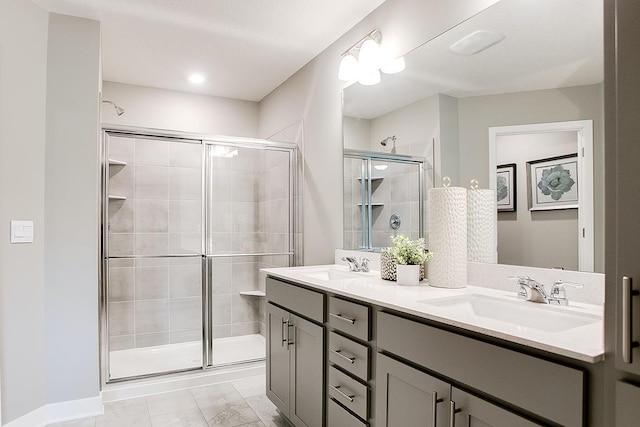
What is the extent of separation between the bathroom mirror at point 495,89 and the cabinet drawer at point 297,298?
840mm

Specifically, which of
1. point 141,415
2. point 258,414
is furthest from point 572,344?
point 141,415

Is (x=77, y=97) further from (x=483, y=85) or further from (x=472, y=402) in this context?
(x=472, y=402)

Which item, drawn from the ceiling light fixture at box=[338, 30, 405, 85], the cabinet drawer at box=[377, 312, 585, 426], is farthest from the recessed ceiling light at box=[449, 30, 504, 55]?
the cabinet drawer at box=[377, 312, 585, 426]

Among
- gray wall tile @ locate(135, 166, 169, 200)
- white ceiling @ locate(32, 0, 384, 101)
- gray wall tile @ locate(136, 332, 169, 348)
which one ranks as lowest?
gray wall tile @ locate(136, 332, 169, 348)

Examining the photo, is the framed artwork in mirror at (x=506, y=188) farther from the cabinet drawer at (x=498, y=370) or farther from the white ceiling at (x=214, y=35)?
the white ceiling at (x=214, y=35)

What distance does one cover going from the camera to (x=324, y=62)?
118 inches

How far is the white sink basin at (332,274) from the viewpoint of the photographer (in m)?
2.35

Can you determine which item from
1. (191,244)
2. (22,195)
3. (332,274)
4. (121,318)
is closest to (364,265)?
(332,274)

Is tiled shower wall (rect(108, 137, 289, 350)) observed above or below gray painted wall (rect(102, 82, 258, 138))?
below

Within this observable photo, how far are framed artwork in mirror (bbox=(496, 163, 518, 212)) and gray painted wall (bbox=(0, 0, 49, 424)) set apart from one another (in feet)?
8.33

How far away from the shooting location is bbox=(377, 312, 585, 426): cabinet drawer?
904mm

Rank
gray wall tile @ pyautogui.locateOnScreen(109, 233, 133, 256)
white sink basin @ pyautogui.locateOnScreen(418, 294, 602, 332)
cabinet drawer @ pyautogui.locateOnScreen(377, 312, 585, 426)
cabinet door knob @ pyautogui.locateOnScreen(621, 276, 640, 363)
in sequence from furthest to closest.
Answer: gray wall tile @ pyautogui.locateOnScreen(109, 233, 133, 256) < white sink basin @ pyautogui.locateOnScreen(418, 294, 602, 332) < cabinet drawer @ pyautogui.locateOnScreen(377, 312, 585, 426) < cabinet door knob @ pyautogui.locateOnScreen(621, 276, 640, 363)

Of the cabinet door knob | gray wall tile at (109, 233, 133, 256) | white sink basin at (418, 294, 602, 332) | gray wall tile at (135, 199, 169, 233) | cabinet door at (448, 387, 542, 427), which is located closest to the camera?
the cabinet door knob

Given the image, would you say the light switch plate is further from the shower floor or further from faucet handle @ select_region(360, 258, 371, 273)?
faucet handle @ select_region(360, 258, 371, 273)
